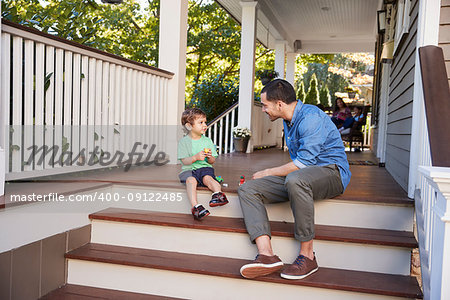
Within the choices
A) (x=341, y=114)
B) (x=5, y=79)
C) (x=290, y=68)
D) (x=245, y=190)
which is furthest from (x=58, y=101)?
(x=290, y=68)

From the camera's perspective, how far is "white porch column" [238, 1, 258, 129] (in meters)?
7.20

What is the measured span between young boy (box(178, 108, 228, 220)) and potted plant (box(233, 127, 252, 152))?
4.02 meters

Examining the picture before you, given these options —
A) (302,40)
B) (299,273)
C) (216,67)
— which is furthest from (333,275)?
(216,67)

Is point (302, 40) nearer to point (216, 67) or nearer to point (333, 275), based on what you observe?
point (216, 67)

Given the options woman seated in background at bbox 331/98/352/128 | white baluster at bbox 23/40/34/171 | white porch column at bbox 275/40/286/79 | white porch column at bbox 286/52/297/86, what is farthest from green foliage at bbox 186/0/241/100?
white baluster at bbox 23/40/34/171

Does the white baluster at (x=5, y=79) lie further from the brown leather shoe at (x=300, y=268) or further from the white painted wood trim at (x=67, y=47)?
the brown leather shoe at (x=300, y=268)

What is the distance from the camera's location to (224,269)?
232 cm

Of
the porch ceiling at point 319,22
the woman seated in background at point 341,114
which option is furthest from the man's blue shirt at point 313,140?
the woman seated in background at point 341,114

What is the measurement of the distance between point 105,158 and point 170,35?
1621 millimetres

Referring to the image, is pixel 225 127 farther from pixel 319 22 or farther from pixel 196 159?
pixel 196 159

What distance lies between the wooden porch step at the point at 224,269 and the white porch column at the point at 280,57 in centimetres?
743

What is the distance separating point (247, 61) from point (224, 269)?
5.41m

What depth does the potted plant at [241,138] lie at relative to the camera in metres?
7.18

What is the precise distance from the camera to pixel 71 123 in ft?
10.4
